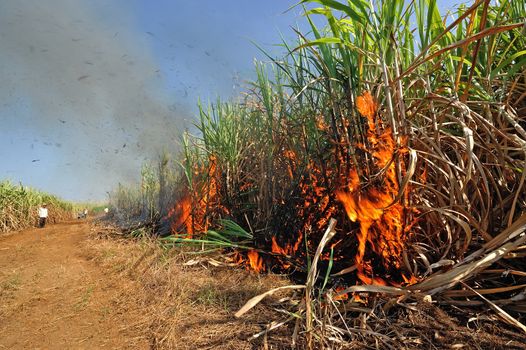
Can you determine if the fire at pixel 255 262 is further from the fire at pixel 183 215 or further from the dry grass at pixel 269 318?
the fire at pixel 183 215

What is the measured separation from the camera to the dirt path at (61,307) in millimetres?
1891

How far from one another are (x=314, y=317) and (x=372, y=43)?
1.24 meters

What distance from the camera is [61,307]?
2420 mm

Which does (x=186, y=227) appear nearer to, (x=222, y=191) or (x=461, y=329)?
(x=222, y=191)

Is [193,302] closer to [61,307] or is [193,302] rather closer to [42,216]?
[61,307]

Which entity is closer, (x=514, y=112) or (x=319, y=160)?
(x=514, y=112)

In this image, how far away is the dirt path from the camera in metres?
1.89

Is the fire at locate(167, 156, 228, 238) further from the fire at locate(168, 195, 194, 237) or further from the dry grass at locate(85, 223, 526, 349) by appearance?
the dry grass at locate(85, 223, 526, 349)

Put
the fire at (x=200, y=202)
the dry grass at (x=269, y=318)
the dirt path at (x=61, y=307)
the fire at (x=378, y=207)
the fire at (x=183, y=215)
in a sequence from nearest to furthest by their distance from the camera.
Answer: the dry grass at (x=269, y=318), the fire at (x=378, y=207), the dirt path at (x=61, y=307), the fire at (x=200, y=202), the fire at (x=183, y=215)

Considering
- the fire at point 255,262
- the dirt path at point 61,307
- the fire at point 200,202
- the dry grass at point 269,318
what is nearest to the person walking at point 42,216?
the dirt path at point 61,307

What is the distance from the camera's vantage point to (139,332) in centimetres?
181

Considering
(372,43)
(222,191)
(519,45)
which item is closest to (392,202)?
(372,43)

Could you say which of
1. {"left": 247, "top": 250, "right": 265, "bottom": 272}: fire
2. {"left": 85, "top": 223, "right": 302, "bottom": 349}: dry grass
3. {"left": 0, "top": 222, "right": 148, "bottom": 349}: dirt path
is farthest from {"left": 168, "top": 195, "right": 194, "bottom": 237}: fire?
{"left": 247, "top": 250, "right": 265, "bottom": 272}: fire

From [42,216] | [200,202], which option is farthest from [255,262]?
[42,216]
